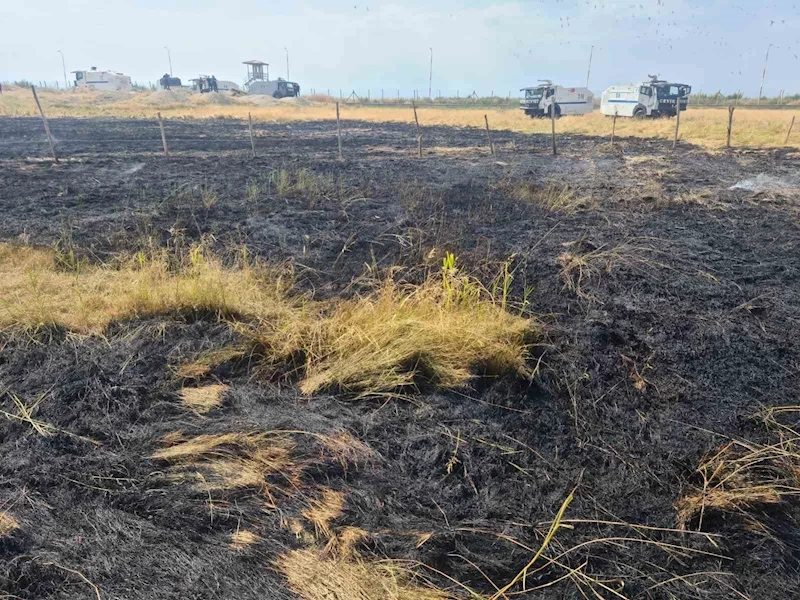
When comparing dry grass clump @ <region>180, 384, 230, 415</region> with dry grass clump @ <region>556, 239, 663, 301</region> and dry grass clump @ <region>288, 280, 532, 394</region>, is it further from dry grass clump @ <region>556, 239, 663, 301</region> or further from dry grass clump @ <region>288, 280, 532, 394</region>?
dry grass clump @ <region>556, 239, 663, 301</region>

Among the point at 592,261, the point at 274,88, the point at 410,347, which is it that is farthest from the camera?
the point at 274,88

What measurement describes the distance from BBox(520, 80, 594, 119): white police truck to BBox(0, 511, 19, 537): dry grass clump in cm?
3660

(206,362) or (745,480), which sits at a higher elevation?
(206,362)

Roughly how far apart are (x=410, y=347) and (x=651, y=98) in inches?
1352

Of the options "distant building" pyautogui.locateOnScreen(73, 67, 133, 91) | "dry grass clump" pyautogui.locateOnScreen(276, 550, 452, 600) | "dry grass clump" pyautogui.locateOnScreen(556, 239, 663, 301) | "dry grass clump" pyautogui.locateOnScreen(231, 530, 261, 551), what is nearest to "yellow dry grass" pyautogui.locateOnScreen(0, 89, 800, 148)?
"distant building" pyautogui.locateOnScreen(73, 67, 133, 91)

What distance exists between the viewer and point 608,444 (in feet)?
9.92

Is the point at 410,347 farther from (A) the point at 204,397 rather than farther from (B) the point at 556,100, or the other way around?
(B) the point at 556,100

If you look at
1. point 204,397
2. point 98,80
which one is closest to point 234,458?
point 204,397

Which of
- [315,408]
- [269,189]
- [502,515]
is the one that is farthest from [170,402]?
[269,189]

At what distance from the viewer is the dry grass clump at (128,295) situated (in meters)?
4.22

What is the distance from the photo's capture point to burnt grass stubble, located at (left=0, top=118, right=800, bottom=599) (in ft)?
7.30

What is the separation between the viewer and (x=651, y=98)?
1262 inches

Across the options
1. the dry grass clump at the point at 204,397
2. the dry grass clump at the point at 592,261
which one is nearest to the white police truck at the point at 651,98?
the dry grass clump at the point at 592,261

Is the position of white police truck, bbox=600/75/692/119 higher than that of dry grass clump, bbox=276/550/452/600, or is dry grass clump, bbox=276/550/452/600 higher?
white police truck, bbox=600/75/692/119
